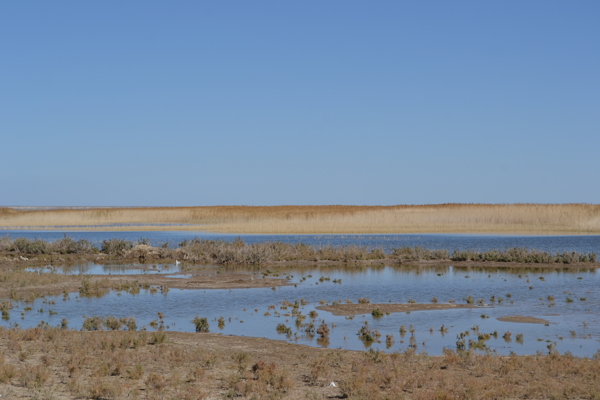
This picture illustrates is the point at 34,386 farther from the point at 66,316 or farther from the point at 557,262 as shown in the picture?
the point at 557,262

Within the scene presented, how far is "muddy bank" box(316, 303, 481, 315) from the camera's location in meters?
18.6

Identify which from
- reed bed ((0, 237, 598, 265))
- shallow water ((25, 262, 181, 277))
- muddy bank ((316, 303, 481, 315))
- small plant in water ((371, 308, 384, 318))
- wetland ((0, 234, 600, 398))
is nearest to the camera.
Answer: wetland ((0, 234, 600, 398))

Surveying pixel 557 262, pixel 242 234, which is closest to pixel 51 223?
pixel 242 234

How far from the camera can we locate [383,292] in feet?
74.6

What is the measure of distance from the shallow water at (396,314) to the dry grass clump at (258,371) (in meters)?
1.76

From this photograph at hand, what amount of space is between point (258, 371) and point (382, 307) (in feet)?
29.9

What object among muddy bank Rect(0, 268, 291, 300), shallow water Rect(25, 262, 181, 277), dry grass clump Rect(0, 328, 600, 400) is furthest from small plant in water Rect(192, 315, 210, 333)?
shallow water Rect(25, 262, 181, 277)

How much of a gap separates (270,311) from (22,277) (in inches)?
447

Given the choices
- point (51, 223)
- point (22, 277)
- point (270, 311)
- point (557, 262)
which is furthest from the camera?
point (51, 223)

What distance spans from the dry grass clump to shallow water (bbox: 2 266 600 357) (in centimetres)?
176

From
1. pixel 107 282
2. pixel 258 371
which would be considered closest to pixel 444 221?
pixel 107 282

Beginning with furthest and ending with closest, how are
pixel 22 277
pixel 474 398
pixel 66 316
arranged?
1. pixel 22 277
2. pixel 66 316
3. pixel 474 398

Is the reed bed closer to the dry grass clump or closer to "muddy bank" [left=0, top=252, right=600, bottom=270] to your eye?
"muddy bank" [left=0, top=252, right=600, bottom=270]

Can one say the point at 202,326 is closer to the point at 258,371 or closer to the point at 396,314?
the point at 258,371
